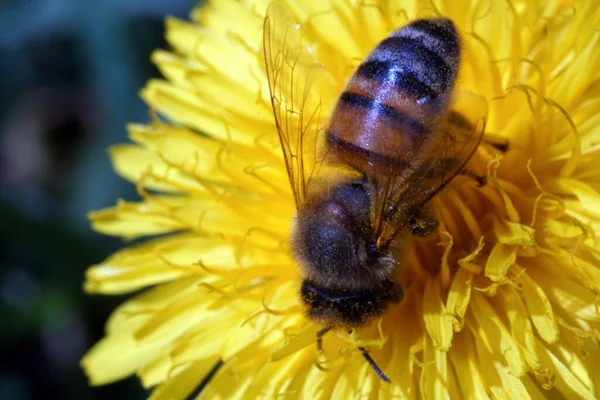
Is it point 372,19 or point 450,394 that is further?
point 372,19

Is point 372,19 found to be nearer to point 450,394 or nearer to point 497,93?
point 497,93

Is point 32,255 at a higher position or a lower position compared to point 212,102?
lower

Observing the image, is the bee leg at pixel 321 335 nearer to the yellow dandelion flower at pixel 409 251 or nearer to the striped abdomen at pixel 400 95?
the yellow dandelion flower at pixel 409 251

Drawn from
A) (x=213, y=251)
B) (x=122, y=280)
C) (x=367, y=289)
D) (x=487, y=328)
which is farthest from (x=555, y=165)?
(x=122, y=280)

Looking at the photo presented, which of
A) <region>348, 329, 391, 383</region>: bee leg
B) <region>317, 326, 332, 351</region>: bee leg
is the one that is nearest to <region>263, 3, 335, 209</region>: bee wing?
<region>317, 326, 332, 351</region>: bee leg

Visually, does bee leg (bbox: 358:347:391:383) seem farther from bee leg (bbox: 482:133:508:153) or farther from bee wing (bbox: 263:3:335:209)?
bee leg (bbox: 482:133:508:153)

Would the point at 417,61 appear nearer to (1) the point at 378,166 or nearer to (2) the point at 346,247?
(1) the point at 378,166
